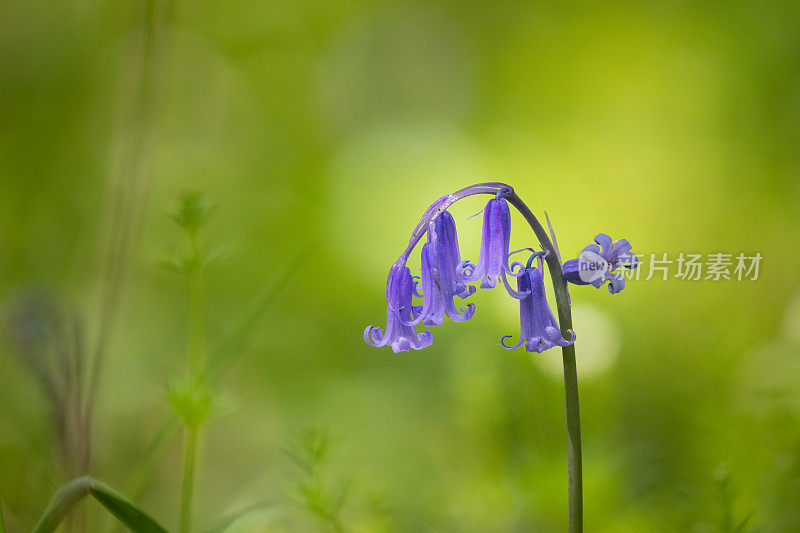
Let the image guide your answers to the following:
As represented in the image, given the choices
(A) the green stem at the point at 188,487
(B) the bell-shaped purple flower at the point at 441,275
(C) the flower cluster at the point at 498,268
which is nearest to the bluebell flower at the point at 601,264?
(C) the flower cluster at the point at 498,268

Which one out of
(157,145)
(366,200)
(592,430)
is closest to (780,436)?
(592,430)

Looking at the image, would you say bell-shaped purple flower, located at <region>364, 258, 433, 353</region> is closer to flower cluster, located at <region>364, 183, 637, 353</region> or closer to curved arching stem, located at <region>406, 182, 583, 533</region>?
flower cluster, located at <region>364, 183, 637, 353</region>

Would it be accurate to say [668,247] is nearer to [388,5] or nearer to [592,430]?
[592,430]

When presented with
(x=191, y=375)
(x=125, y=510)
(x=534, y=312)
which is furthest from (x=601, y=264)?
(x=191, y=375)

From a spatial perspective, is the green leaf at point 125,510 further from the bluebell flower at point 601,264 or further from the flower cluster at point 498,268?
the bluebell flower at point 601,264

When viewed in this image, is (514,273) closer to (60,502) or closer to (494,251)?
(494,251)

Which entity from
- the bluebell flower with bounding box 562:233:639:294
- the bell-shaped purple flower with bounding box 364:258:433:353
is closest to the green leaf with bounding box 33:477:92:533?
the bell-shaped purple flower with bounding box 364:258:433:353
